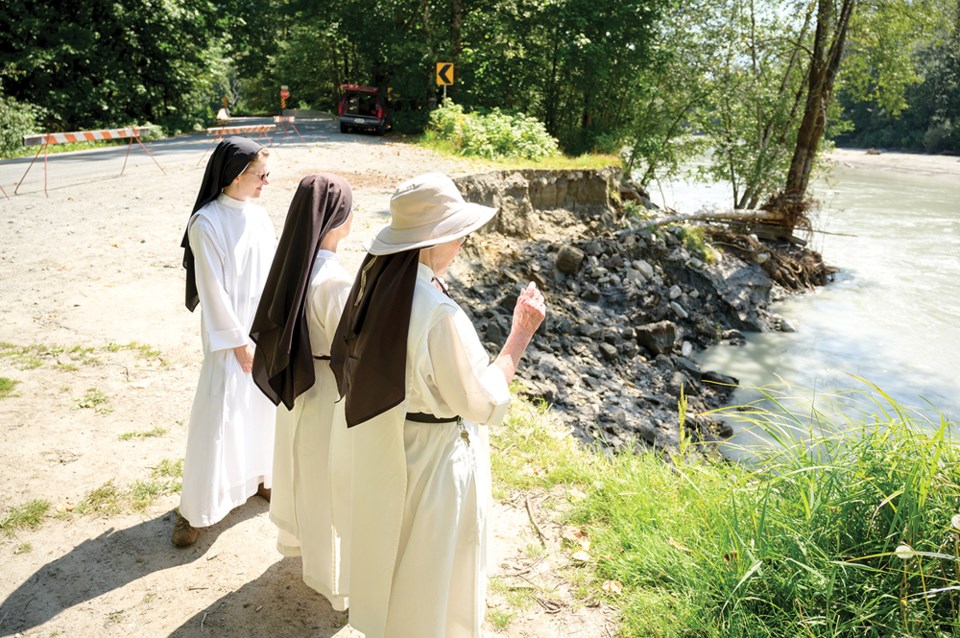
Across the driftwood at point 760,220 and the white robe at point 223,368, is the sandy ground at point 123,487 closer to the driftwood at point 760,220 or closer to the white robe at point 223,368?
the white robe at point 223,368

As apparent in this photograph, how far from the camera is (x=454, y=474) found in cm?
260

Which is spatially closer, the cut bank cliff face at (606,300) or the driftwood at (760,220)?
the cut bank cliff face at (606,300)

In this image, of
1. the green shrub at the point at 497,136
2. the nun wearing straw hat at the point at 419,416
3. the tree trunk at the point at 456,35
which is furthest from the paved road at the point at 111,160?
the nun wearing straw hat at the point at 419,416

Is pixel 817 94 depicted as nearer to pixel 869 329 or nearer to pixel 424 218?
pixel 869 329

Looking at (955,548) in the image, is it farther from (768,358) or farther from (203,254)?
(768,358)

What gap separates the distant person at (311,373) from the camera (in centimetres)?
305

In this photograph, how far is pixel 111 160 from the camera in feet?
58.4

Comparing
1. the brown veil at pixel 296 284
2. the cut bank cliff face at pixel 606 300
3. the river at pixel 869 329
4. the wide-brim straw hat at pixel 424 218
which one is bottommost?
the river at pixel 869 329

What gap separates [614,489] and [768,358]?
943 cm

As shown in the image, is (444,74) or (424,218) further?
(444,74)

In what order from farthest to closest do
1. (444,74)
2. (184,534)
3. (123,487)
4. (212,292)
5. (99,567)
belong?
(444,74) < (123,487) < (184,534) < (99,567) < (212,292)

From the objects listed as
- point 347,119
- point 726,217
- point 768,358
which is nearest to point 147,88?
point 347,119

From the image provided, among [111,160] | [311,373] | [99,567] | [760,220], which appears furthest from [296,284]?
[760,220]

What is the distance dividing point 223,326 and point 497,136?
1392 centimetres
